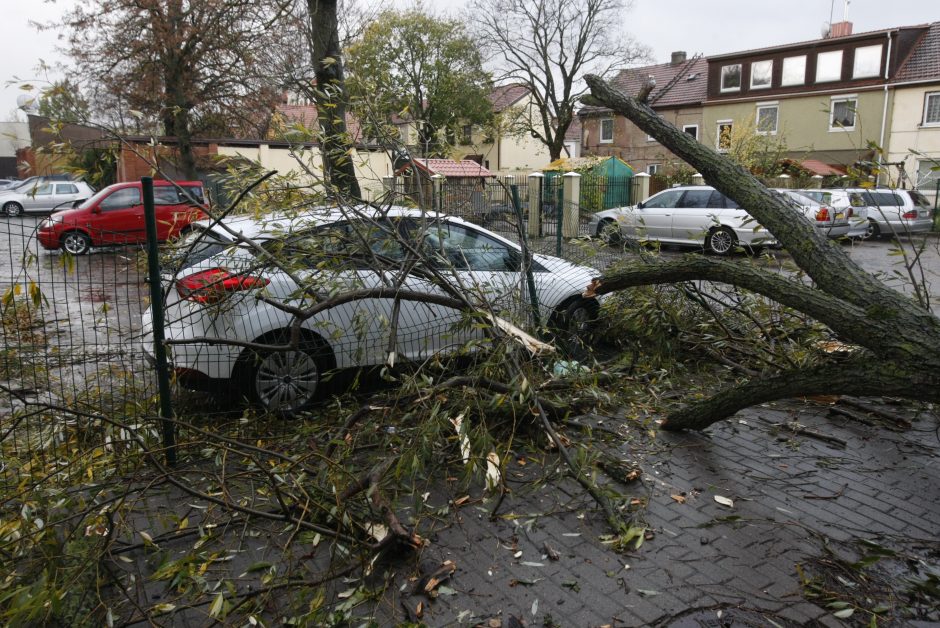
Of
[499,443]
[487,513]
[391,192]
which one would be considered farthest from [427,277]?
[487,513]

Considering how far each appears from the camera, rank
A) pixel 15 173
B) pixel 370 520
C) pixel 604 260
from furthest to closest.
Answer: pixel 15 173
pixel 604 260
pixel 370 520

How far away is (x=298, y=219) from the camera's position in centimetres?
526

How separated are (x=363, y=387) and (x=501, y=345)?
6.05 ft

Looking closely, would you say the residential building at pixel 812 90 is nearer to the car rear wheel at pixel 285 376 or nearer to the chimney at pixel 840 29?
the chimney at pixel 840 29

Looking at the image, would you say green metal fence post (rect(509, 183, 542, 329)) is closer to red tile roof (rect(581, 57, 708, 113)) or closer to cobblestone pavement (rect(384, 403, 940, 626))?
cobblestone pavement (rect(384, 403, 940, 626))

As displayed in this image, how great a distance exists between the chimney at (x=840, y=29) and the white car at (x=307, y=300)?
137 feet

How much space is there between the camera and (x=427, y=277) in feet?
16.1

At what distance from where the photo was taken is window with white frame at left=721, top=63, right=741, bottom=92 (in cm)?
3775

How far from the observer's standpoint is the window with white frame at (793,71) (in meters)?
35.4

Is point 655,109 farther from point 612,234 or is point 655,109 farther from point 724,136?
point 612,234

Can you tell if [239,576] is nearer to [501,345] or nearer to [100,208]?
[501,345]

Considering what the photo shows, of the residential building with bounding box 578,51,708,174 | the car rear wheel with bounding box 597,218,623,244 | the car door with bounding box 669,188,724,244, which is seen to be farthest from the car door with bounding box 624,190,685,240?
the residential building with bounding box 578,51,708,174

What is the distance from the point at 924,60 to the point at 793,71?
601 cm

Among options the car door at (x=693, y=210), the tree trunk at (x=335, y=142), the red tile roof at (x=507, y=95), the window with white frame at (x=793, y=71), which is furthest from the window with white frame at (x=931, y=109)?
the tree trunk at (x=335, y=142)
